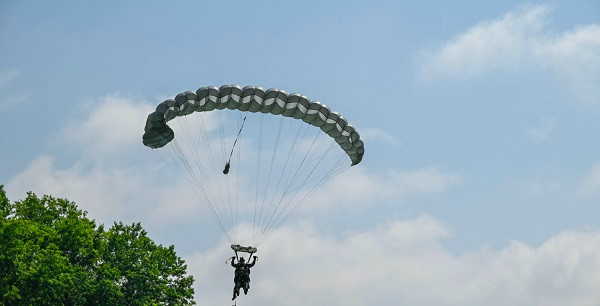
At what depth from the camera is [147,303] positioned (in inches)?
1859

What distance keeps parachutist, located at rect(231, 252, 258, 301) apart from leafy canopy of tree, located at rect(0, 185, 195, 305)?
14.6 metres

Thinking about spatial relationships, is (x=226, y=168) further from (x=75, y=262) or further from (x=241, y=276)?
(x=75, y=262)

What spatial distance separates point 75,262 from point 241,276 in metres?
17.3

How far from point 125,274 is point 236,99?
18203mm

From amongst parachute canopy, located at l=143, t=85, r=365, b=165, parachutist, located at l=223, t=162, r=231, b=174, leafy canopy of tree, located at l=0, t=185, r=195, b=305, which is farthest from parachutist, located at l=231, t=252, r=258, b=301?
leafy canopy of tree, located at l=0, t=185, r=195, b=305

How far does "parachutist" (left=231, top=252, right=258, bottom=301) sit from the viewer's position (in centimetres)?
3259

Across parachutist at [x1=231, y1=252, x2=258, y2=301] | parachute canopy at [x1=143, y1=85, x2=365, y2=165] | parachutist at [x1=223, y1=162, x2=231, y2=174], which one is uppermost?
parachute canopy at [x1=143, y1=85, x2=365, y2=165]

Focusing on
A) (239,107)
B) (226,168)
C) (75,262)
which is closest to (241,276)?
(226,168)

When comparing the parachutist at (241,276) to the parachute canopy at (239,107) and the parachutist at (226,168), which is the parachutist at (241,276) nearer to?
the parachutist at (226,168)

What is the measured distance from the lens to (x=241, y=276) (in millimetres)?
32625

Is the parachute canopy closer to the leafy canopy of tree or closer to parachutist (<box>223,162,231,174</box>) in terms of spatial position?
parachutist (<box>223,162,231,174</box>)

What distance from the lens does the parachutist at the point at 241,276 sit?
3259 cm

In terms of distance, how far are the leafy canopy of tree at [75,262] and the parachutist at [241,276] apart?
14569 millimetres

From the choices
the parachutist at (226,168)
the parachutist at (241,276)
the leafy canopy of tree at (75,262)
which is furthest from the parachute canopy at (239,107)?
the leafy canopy of tree at (75,262)
